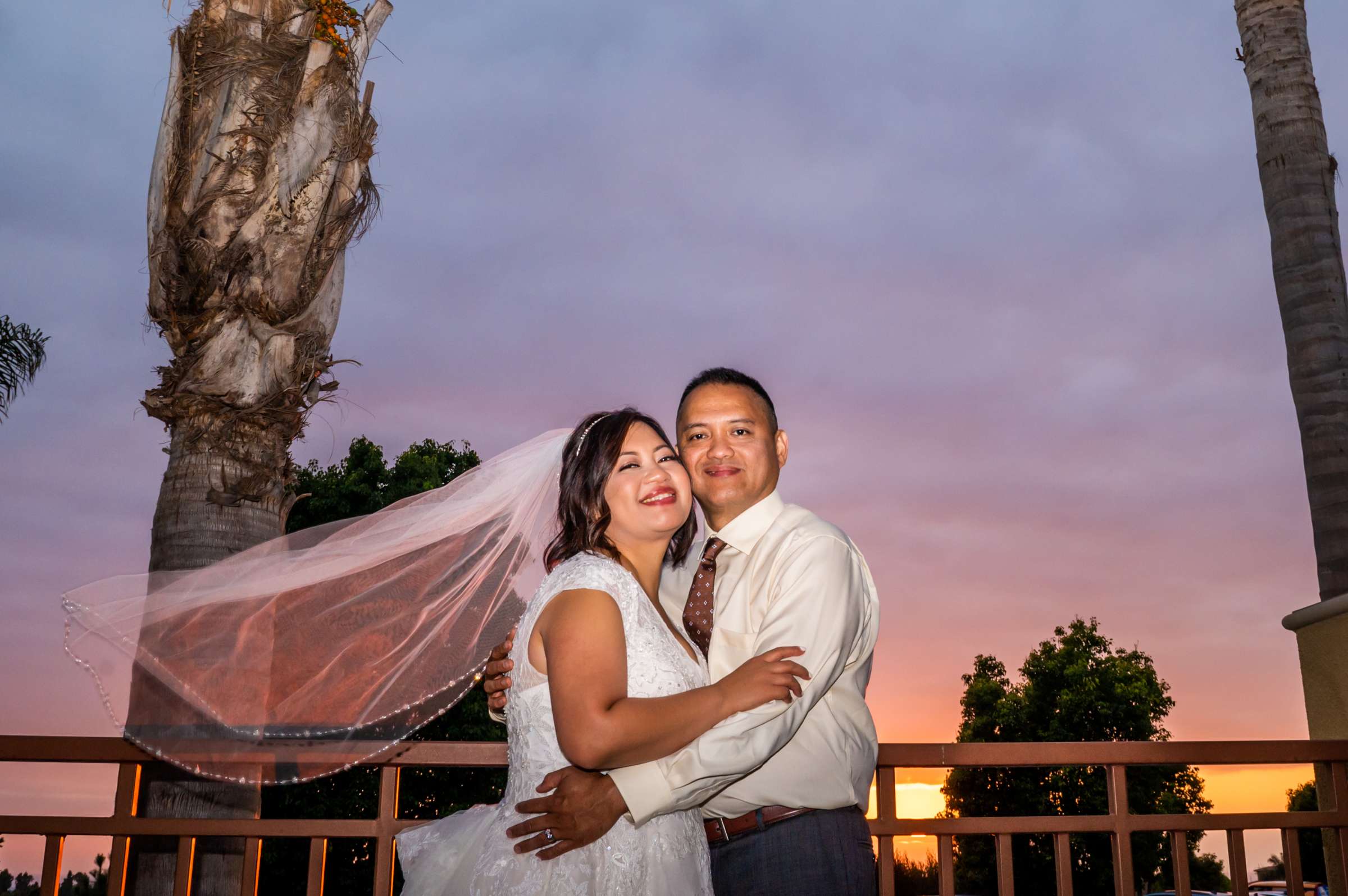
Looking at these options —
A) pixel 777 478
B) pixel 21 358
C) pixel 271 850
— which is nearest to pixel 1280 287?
pixel 777 478

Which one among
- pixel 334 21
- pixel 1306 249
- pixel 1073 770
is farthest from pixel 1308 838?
pixel 334 21

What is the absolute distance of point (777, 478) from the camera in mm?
3496

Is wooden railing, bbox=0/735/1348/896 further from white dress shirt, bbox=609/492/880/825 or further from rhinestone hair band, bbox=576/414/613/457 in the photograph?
rhinestone hair band, bbox=576/414/613/457

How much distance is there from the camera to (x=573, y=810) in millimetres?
2645

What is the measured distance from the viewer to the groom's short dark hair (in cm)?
355

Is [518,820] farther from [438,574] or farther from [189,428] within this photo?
[189,428]

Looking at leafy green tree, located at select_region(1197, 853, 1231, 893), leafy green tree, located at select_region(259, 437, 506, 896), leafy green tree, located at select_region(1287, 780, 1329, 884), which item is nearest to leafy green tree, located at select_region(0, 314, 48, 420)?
leafy green tree, located at select_region(259, 437, 506, 896)

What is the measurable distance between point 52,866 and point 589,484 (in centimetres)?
269

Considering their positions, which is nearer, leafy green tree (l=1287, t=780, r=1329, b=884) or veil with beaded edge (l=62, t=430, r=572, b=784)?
veil with beaded edge (l=62, t=430, r=572, b=784)

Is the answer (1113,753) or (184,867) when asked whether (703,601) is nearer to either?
(1113,753)

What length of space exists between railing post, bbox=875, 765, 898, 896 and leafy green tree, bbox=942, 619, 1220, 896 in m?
37.3

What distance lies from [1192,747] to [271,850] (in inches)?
794

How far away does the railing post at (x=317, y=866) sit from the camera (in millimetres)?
3918

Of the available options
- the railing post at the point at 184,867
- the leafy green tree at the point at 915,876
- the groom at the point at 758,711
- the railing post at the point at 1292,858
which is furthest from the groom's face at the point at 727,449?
the leafy green tree at the point at 915,876
